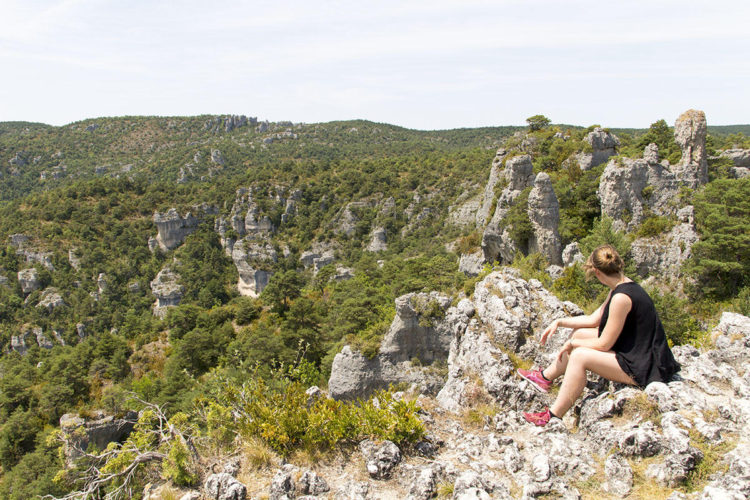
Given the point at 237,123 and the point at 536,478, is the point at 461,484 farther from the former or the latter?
the point at 237,123

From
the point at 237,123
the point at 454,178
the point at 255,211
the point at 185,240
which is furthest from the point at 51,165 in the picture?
the point at 454,178

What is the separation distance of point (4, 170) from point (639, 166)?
165 meters

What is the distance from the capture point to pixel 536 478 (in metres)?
4.16

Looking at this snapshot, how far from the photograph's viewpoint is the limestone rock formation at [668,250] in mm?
A: 18031

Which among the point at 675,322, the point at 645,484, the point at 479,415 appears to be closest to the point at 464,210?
the point at 675,322

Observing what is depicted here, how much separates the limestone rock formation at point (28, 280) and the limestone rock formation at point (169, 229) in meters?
20.1

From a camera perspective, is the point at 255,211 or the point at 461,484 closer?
the point at 461,484

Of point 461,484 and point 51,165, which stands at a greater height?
point 51,165

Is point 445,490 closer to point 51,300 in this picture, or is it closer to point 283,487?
point 283,487

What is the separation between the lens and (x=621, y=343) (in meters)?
4.62

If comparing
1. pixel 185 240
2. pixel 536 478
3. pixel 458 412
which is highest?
pixel 536 478

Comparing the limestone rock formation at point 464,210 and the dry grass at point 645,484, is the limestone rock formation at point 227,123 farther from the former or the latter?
the dry grass at point 645,484

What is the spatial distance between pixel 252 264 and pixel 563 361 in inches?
2941

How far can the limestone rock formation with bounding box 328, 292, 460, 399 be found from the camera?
53.2ft
